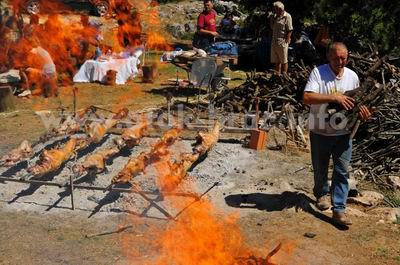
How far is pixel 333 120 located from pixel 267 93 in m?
6.08

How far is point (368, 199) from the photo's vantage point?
25.0 feet

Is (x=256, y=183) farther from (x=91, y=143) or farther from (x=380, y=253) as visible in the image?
(x=91, y=143)

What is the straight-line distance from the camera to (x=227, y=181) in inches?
321

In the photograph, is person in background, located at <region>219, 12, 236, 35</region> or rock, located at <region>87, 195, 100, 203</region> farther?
person in background, located at <region>219, 12, 236, 35</region>

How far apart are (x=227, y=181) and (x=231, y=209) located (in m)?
0.99

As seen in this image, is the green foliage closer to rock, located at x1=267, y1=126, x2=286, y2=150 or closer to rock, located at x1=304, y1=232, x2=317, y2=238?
rock, located at x1=267, y1=126, x2=286, y2=150

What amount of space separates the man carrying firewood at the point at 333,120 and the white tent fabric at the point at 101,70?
1080cm

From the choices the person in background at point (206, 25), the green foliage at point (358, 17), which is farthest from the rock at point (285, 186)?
the green foliage at point (358, 17)

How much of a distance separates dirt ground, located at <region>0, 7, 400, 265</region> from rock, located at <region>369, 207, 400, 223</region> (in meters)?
0.14

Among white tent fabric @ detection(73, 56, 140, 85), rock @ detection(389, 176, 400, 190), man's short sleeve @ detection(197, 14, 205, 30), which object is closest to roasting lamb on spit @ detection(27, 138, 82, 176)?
rock @ detection(389, 176, 400, 190)

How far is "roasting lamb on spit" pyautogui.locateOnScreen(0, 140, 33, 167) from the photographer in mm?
8375

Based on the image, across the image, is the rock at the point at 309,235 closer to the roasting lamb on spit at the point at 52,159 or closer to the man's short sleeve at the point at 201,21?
the roasting lamb on spit at the point at 52,159

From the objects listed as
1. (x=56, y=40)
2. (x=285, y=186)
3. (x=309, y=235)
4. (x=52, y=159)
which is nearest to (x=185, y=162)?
(x=285, y=186)

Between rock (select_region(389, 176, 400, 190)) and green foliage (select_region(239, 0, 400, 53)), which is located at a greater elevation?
green foliage (select_region(239, 0, 400, 53))
